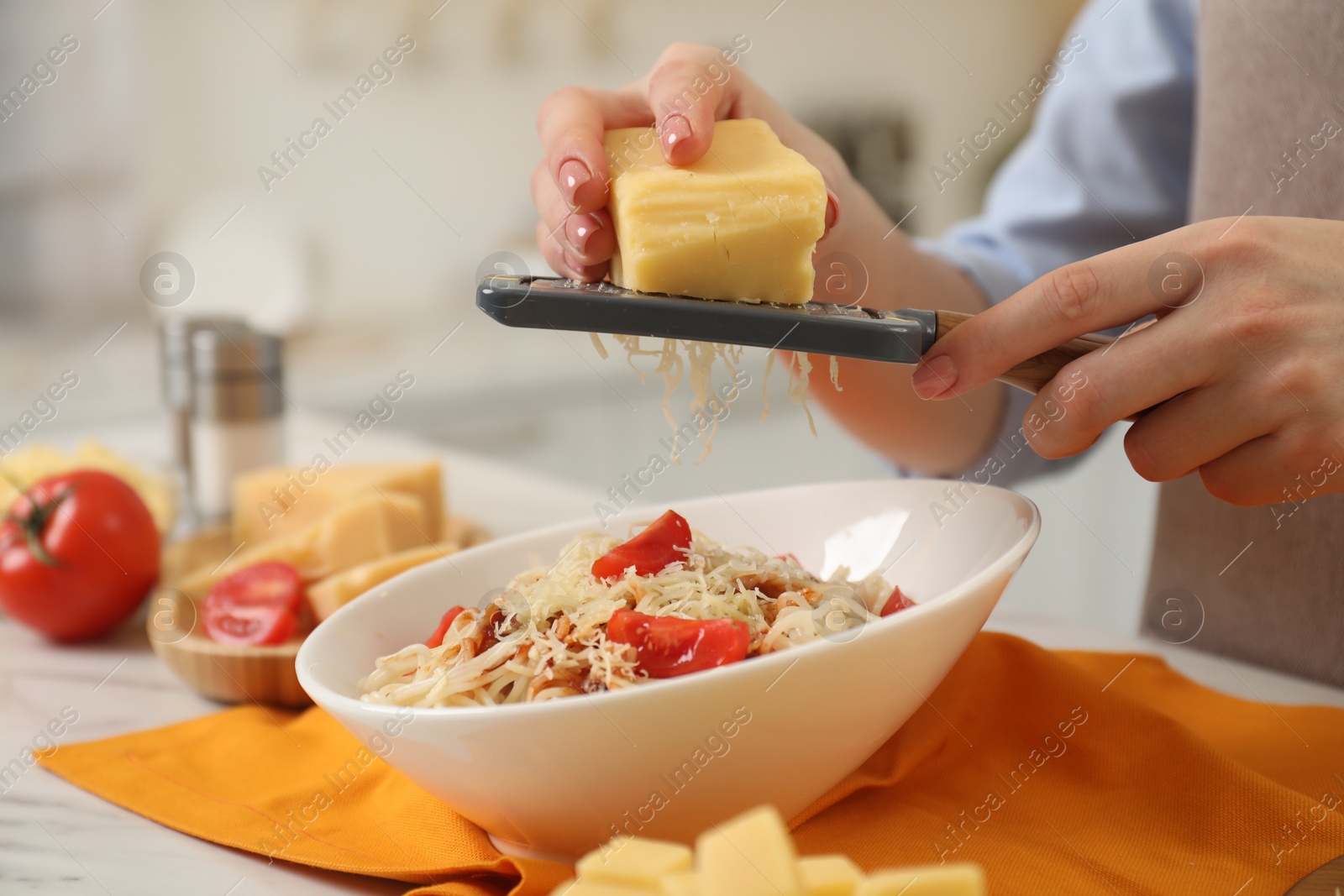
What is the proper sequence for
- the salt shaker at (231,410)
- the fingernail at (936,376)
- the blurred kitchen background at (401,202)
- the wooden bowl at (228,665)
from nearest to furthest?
the fingernail at (936,376), the wooden bowl at (228,665), the salt shaker at (231,410), the blurred kitchen background at (401,202)

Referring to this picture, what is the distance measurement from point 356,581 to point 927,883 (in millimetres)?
826

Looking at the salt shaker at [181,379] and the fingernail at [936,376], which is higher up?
the fingernail at [936,376]

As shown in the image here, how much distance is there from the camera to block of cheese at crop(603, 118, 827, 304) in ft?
2.71

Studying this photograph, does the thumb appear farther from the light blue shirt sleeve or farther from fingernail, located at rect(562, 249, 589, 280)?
the light blue shirt sleeve

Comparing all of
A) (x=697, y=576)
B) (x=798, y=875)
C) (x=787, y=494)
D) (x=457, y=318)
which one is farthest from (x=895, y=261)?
(x=457, y=318)

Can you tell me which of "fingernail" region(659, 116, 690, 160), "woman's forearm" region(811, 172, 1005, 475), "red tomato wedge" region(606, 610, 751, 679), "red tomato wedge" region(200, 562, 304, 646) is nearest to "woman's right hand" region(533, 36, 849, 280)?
"fingernail" region(659, 116, 690, 160)

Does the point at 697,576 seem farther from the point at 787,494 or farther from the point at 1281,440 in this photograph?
the point at 1281,440

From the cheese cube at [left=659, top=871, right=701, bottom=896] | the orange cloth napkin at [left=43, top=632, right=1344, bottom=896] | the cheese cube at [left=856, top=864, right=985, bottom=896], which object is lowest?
the orange cloth napkin at [left=43, top=632, right=1344, bottom=896]

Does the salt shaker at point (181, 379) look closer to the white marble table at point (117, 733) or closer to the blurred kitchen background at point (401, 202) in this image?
the white marble table at point (117, 733)

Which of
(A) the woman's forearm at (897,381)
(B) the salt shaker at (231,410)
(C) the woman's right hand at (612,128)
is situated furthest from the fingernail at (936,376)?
(B) the salt shaker at (231,410)

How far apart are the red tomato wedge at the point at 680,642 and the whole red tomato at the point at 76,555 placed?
0.87 m

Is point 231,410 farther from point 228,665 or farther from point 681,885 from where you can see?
point 681,885

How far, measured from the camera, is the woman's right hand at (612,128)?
892 mm

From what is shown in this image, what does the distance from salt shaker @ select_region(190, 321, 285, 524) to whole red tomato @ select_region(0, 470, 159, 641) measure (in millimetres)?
357
